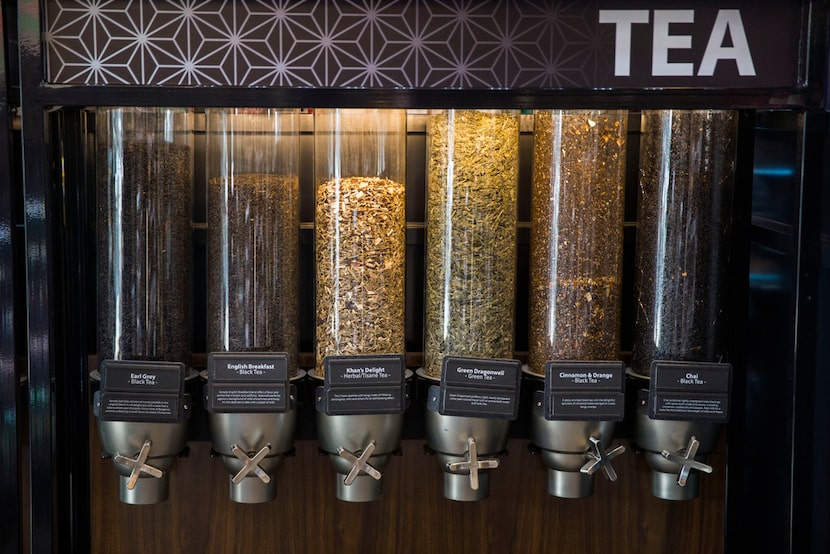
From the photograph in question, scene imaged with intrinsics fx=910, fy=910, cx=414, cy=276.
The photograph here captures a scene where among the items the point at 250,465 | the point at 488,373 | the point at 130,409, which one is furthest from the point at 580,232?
the point at 130,409

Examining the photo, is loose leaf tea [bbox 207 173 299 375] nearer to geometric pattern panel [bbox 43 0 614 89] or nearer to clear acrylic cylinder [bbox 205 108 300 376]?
clear acrylic cylinder [bbox 205 108 300 376]

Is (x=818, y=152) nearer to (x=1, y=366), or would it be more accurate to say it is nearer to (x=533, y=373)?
(x=533, y=373)

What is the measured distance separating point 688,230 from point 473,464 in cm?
50

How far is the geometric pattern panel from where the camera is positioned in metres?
1.23

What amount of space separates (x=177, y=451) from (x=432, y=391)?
41 cm

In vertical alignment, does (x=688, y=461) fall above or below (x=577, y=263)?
below

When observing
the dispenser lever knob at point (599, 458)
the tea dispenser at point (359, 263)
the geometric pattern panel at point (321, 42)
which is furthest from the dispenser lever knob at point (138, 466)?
the dispenser lever knob at point (599, 458)

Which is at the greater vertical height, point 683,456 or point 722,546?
point 683,456

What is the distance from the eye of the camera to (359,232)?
1.42 meters

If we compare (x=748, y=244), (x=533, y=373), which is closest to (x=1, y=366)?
(x=533, y=373)

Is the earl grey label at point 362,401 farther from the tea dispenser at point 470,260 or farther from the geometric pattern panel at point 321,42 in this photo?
the geometric pattern panel at point 321,42

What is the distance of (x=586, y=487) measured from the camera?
146 cm

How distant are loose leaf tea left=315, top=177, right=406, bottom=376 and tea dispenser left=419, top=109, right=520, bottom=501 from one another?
70mm

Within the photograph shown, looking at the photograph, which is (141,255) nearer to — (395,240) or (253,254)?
(253,254)
